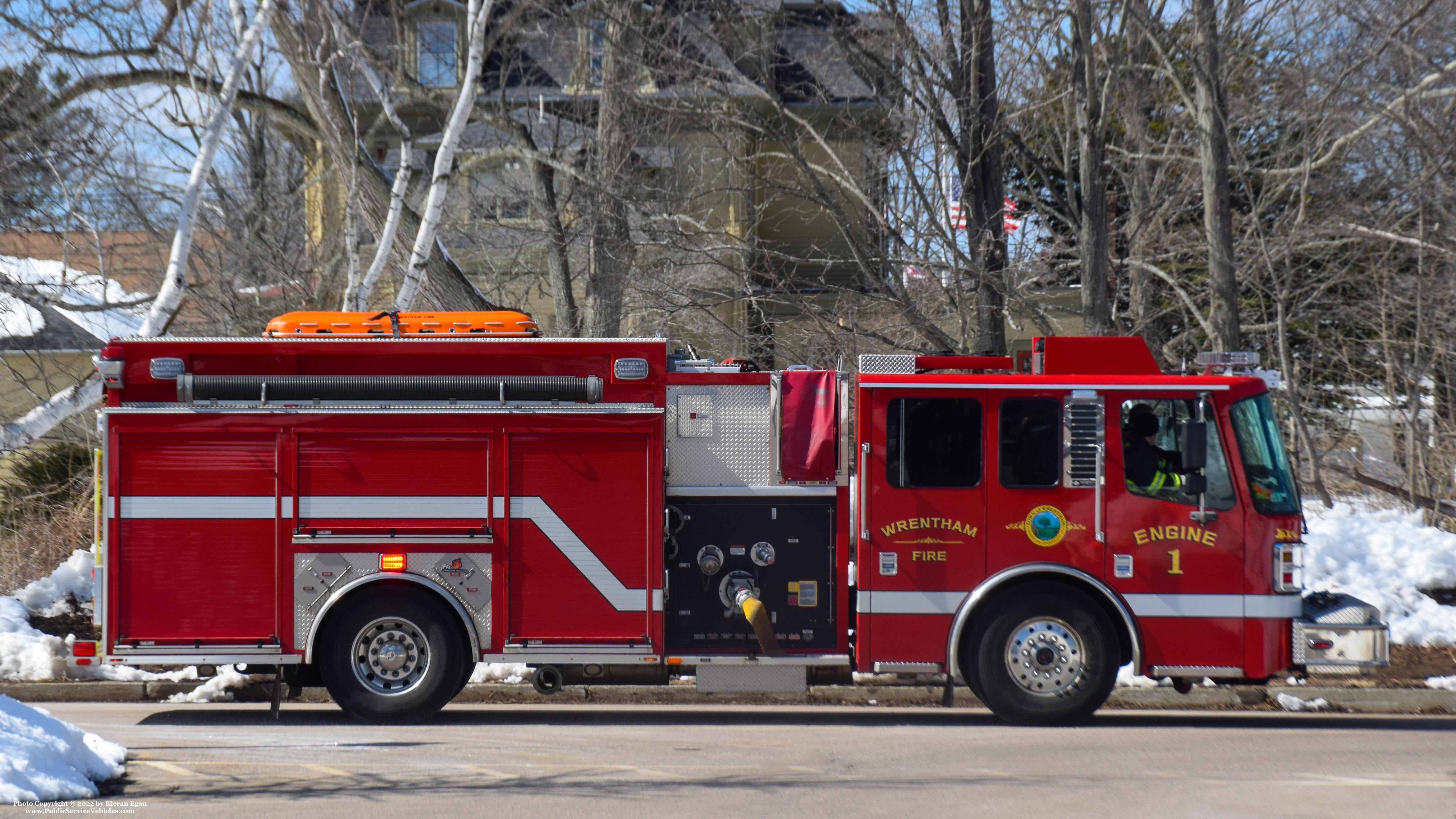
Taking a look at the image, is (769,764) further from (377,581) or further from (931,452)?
(377,581)

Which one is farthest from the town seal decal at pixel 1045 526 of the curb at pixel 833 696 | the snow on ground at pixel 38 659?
the snow on ground at pixel 38 659

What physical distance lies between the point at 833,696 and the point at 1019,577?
2.42 metres

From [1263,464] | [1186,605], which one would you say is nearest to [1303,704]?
[1186,605]

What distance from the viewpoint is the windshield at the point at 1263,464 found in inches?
316

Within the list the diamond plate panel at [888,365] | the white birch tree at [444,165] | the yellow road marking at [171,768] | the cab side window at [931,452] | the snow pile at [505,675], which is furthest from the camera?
the white birch tree at [444,165]

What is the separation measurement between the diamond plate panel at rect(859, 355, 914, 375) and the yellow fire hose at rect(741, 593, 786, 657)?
1.73 m

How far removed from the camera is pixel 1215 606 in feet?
26.2

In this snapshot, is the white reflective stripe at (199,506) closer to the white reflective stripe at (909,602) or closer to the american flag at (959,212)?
the white reflective stripe at (909,602)

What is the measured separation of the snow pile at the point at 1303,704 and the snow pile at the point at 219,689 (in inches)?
316

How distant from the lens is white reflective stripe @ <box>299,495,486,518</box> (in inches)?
317

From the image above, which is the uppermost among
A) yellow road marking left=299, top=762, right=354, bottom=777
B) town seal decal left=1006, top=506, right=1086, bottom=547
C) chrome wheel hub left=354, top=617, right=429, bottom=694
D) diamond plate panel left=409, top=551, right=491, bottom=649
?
town seal decal left=1006, top=506, right=1086, bottom=547

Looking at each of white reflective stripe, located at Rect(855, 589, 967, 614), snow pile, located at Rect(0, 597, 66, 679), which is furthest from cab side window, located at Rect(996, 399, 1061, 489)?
snow pile, located at Rect(0, 597, 66, 679)

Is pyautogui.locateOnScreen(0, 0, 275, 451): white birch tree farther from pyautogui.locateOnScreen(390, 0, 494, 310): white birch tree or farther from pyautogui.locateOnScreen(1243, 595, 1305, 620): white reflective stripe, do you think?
pyautogui.locateOnScreen(1243, 595, 1305, 620): white reflective stripe

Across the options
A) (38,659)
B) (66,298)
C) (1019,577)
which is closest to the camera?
(1019,577)
